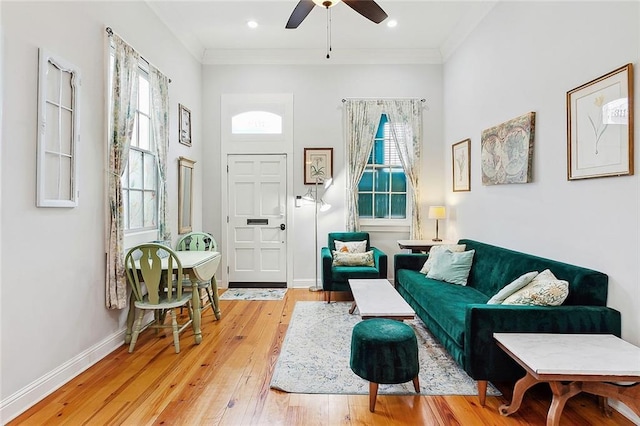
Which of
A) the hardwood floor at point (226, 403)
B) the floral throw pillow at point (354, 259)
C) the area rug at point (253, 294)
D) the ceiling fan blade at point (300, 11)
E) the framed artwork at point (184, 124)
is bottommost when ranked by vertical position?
the hardwood floor at point (226, 403)

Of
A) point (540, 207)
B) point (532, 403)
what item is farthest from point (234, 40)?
point (532, 403)

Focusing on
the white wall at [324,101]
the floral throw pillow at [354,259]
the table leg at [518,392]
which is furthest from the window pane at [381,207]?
the table leg at [518,392]

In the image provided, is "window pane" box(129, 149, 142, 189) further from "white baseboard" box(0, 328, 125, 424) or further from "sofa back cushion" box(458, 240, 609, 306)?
"sofa back cushion" box(458, 240, 609, 306)

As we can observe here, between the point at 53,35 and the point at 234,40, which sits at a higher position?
the point at 234,40

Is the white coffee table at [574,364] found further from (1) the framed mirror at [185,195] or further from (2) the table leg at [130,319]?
(1) the framed mirror at [185,195]

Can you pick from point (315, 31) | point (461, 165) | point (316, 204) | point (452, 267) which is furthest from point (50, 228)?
point (461, 165)

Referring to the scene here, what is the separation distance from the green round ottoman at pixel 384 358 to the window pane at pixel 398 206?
311 cm

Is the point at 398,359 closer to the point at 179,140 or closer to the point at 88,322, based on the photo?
the point at 88,322

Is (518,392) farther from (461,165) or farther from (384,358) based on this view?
(461,165)

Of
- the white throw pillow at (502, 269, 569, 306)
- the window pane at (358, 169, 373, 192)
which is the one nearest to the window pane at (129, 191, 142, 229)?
the window pane at (358, 169, 373, 192)

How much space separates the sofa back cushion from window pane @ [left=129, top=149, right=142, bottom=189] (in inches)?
138

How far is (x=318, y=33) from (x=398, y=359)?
400 centimetres

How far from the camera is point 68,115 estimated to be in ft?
7.95

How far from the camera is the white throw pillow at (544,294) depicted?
209 cm
